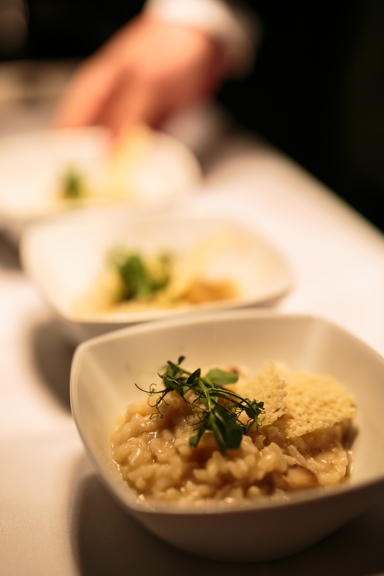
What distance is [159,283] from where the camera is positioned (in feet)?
5.23

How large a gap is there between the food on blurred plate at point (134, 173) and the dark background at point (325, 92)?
91 centimetres

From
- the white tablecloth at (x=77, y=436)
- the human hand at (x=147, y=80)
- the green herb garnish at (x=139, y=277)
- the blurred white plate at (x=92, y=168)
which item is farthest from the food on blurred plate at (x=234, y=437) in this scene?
the human hand at (x=147, y=80)

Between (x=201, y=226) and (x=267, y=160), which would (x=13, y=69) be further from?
(x=201, y=226)

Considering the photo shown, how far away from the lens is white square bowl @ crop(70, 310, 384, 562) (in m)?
0.79

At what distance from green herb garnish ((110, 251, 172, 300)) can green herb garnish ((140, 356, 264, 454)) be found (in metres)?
0.53

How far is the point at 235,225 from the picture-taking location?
6.07ft

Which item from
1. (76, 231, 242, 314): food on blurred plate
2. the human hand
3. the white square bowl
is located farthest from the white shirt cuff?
the white square bowl

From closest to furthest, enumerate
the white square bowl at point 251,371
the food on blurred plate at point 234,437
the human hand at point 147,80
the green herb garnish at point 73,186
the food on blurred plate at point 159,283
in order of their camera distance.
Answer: the white square bowl at point 251,371, the food on blurred plate at point 234,437, the food on blurred plate at point 159,283, the green herb garnish at point 73,186, the human hand at point 147,80

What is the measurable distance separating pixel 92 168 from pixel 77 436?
1477mm

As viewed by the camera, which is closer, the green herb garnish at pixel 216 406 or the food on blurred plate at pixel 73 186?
the green herb garnish at pixel 216 406

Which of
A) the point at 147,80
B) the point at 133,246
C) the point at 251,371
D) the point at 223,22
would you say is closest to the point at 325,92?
the point at 223,22

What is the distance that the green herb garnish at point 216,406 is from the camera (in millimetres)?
906

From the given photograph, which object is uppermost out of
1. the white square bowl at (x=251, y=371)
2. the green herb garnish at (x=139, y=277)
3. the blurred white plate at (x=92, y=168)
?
the white square bowl at (x=251, y=371)

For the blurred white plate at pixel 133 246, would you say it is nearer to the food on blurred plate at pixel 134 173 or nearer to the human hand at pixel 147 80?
the food on blurred plate at pixel 134 173
